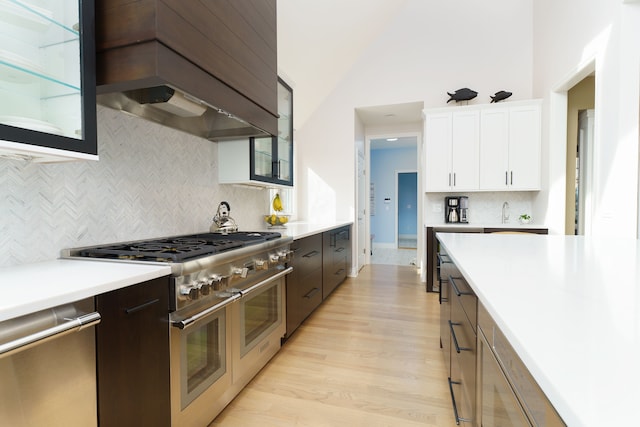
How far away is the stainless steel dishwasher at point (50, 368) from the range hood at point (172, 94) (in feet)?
2.83

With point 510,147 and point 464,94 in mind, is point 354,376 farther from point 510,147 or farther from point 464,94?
point 464,94

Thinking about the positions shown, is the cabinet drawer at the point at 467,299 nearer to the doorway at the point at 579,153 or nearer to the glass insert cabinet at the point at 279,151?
the glass insert cabinet at the point at 279,151

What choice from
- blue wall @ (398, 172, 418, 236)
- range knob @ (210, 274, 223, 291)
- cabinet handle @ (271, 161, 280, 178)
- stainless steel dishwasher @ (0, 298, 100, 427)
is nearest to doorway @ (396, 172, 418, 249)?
blue wall @ (398, 172, 418, 236)

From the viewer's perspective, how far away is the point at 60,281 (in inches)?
38.2

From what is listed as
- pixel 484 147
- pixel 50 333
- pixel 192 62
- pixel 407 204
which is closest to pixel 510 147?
pixel 484 147

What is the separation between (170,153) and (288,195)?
238 cm

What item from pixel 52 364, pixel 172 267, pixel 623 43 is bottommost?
pixel 52 364

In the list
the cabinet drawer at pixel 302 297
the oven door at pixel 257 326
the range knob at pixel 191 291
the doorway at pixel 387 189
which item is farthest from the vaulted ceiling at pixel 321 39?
the doorway at pixel 387 189

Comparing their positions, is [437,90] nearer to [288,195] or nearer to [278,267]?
[288,195]

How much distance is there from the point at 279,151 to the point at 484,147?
2625 millimetres

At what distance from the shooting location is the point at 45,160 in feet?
3.90

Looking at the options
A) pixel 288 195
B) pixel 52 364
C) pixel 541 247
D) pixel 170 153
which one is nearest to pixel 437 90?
pixel 288 195

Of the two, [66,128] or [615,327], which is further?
[66,128]

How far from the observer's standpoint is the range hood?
3.91 feet
